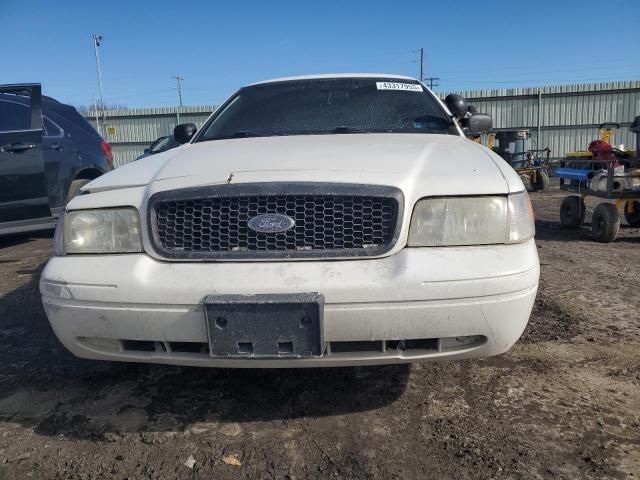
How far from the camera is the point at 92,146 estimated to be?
241 inches

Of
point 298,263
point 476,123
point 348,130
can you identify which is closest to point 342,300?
point 298,263

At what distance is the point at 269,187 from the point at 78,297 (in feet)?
2.82

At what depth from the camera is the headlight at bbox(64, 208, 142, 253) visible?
2.03 m

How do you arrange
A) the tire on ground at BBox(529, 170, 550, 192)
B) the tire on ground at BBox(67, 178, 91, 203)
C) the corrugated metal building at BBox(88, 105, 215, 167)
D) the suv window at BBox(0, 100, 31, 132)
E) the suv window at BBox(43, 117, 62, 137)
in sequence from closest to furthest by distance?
the suv window at BBox(0, 100, 31, 132), the suv window at BBox(43, 117, 62, 137), the tire on ground at BBox(67, 178, 91, 203), the tire on ground at BBox(529, 170, 550, 192), the corrugated metal building at BBox(88, 105, 215, 167)

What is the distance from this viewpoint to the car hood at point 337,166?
1.95 metres

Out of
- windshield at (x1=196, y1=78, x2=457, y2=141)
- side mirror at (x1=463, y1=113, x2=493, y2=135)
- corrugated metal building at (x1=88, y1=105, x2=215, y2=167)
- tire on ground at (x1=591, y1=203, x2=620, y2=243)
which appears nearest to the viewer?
windshield at (x1=196, y1=78, x2=457, y2=141)

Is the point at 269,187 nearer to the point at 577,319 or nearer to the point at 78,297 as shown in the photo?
the point at 78,297

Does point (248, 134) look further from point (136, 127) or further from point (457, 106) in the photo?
point (136, 127)

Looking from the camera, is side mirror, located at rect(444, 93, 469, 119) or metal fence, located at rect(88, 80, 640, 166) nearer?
side mirror, located at rect(444, 93, 469, 119)

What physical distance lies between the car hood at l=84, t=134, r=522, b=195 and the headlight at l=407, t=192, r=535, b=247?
0.15ft

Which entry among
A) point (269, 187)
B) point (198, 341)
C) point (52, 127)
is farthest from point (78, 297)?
point (52, 127)

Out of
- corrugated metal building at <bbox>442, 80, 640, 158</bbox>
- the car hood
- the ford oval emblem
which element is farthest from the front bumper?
corrugated metal building at <bbox>442, 80, 640, 158</bbox>

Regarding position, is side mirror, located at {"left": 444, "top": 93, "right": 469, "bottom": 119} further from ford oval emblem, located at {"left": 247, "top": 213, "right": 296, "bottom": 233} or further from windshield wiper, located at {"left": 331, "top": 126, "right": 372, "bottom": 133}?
ford oval emblem, located at {"left": 247, "top": 213, "right": 296, "bottom": 233}

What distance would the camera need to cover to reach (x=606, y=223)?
19.5 feet
